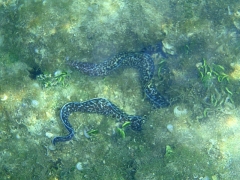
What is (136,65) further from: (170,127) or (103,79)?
(170,127)

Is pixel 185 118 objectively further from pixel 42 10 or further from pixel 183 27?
pixel 42 10

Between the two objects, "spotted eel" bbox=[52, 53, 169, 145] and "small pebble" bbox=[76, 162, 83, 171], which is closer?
"small pebble" bbox=[76, 162, 83, 171]

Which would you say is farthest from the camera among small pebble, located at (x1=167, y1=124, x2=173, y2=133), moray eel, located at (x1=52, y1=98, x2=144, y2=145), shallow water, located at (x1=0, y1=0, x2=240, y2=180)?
moray eel, located at (x1=52, y1=98, x2=144, y2=145)

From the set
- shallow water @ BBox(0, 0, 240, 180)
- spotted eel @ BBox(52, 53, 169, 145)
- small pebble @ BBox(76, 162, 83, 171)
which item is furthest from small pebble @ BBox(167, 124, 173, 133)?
small pebble @ BBox(76, 162, 83, 171)

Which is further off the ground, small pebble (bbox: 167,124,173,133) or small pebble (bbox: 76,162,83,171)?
small pebble (bbox: 167,124,173,133)

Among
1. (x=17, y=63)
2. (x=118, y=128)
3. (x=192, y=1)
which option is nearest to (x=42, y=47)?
(x=17, y=63)

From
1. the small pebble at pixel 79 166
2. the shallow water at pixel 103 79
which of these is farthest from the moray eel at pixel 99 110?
the small pebble at pixel 79 166

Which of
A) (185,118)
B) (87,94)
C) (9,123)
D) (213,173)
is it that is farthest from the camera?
(87,94)

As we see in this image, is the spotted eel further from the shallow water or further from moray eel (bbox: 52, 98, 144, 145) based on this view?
the shallow water
